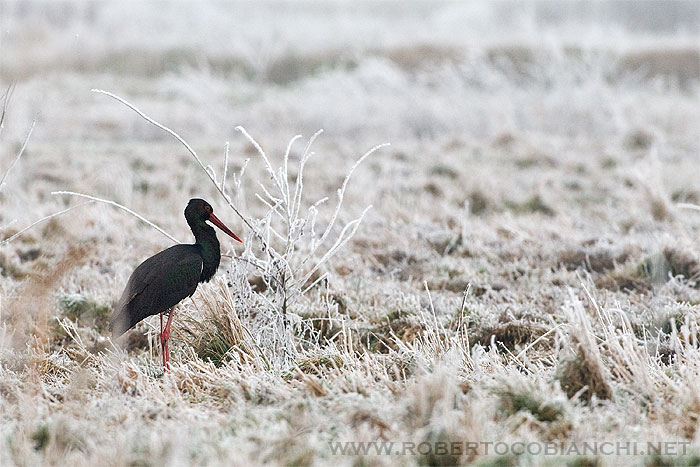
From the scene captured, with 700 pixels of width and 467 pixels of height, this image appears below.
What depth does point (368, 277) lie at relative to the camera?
586 cm

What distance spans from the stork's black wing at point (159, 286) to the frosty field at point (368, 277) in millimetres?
258

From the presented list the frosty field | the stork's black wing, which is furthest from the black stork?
the frosty field

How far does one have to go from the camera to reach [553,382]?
3.30 metres

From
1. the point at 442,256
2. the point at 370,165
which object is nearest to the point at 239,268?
the point at 442,256

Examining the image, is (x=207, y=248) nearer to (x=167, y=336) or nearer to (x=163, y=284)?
(x=163, y=284)

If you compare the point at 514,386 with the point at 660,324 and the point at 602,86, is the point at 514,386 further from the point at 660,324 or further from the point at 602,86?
the point at 602,86

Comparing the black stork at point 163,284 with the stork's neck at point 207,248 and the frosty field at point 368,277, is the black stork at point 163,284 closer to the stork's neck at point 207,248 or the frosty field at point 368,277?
the stork's neck at point 207,248

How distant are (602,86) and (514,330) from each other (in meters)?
10.9

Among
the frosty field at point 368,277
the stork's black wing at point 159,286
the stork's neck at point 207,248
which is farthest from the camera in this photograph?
the stork's neck at point 207,248

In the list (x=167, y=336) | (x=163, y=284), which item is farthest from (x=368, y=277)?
(x=163, y=284)

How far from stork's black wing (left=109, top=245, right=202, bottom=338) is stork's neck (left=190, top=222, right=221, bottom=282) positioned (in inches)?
3.1

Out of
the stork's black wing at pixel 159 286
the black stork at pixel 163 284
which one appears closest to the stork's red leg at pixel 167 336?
the black stork at pixel 163 284

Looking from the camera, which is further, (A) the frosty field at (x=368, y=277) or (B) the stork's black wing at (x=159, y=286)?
(B) the stork's black wing at (x=159, y=286)

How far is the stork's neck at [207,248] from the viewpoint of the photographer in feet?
13.4
